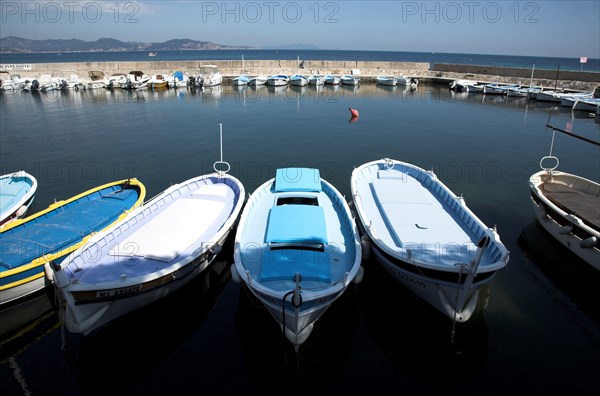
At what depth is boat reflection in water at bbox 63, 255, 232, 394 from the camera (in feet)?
33.4

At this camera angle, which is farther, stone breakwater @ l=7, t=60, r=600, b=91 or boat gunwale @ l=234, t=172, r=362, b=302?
stone breakwater @ l=7, t=60, r=600, b=91

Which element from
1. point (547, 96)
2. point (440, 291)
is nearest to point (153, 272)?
point (440, 291)

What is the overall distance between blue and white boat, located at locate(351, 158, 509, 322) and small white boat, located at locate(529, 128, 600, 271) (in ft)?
15.2

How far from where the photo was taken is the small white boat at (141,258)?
33.9ft

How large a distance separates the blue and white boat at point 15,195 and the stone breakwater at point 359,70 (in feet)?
190

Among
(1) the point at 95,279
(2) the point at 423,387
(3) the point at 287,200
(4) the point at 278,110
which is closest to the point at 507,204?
(3) the point at 287,200

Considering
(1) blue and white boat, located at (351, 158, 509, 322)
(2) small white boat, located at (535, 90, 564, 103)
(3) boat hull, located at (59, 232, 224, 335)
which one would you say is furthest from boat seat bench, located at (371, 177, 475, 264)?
(2) small white boat, located at (535, 90, 564, 103)

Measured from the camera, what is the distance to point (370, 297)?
13.4 metres

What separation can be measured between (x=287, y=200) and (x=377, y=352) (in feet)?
25.6

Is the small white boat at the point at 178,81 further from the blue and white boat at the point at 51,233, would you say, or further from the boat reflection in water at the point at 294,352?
the boat reflection in water at the point at 294,352

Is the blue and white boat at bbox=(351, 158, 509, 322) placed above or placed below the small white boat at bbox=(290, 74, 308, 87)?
below

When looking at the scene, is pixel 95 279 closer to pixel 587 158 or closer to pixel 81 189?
pixel 81 189

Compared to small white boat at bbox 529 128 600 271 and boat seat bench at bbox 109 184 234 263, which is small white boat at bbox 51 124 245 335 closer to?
boat seat bench at bbox 109 184 234 263

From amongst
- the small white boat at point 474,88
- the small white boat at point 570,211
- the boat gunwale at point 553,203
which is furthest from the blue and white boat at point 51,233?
the small white boat at point 474,88
